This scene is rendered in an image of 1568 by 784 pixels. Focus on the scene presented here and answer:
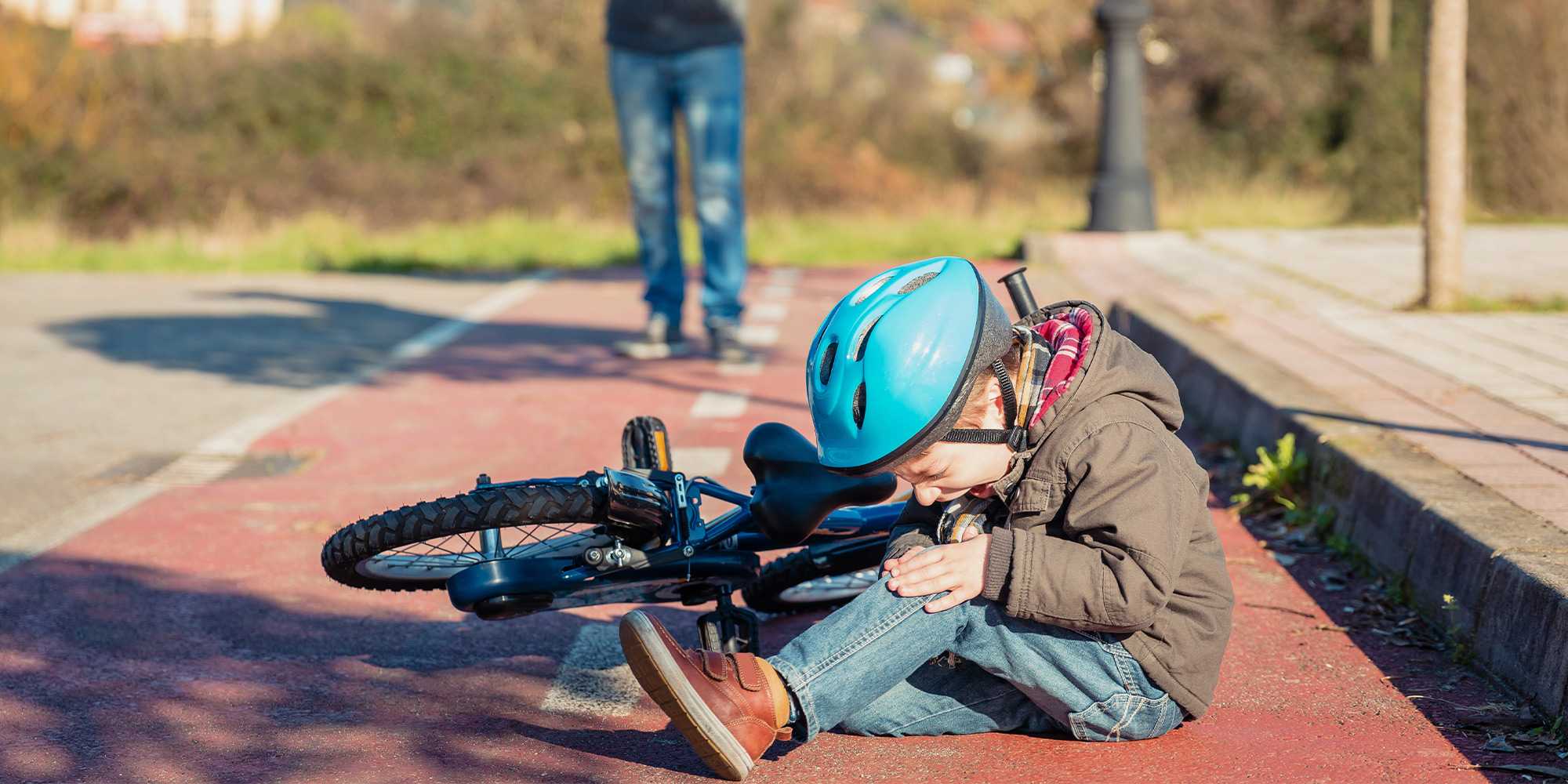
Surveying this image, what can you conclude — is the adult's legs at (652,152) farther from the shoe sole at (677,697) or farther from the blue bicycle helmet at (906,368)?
the shoe sole at (677,697)

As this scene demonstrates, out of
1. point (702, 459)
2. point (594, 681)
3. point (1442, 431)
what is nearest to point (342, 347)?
point (702, 459)

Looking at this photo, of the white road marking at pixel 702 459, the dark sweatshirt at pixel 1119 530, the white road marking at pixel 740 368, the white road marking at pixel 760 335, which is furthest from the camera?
the white road marking at pixel 760 335

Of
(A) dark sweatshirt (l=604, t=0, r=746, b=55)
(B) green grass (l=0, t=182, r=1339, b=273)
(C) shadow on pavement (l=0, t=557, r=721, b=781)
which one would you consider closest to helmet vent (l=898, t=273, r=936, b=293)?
(C) shadow on pavement (l=0, t=557, r=721, b=781)

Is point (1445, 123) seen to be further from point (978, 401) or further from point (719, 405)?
point (978, 401)

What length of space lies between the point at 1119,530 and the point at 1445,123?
5750 mm

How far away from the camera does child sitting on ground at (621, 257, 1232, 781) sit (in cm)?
277

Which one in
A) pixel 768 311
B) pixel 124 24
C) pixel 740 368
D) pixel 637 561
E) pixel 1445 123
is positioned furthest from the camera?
pixel 124 24

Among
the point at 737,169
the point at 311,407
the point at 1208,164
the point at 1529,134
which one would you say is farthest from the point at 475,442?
the point at 1208,164

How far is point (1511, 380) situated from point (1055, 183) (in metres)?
18.1

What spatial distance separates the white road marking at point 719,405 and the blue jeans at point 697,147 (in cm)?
111

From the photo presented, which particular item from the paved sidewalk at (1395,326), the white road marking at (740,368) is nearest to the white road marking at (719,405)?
the white road marking at (740,368)

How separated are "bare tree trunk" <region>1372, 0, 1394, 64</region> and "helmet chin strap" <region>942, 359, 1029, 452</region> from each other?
1990cm

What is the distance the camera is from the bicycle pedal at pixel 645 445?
3516mm

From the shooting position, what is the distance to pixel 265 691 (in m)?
3.40
